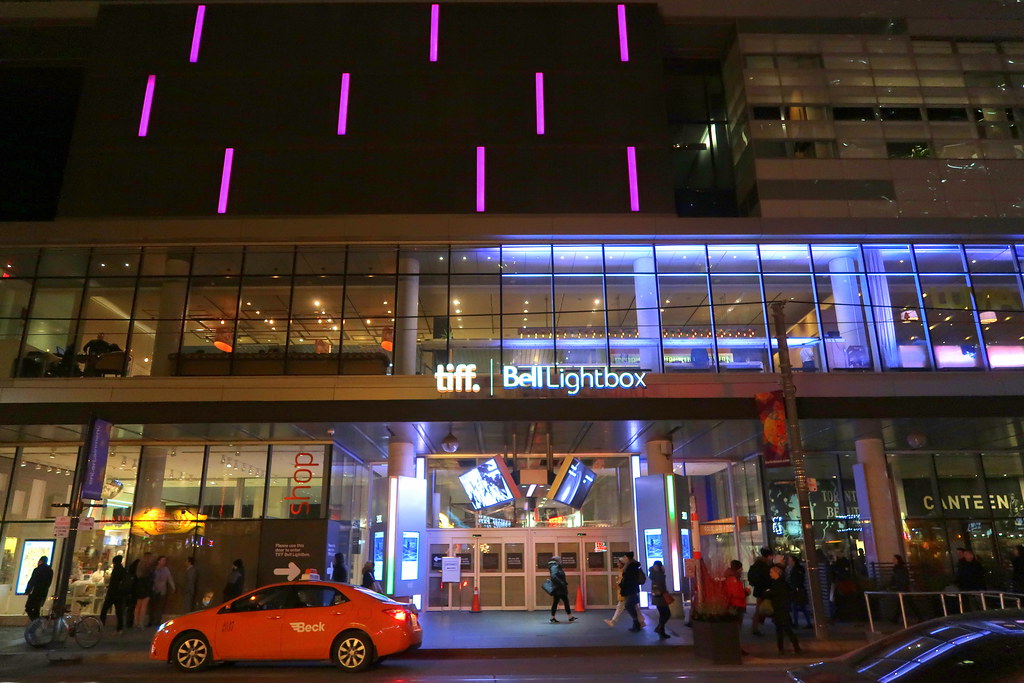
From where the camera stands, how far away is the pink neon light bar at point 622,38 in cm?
2411

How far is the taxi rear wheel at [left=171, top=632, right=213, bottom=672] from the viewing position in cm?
1228

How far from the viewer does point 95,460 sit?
16531 mm

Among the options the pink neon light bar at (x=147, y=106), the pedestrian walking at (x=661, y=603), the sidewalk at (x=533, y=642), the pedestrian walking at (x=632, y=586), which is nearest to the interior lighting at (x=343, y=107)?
the pink neon light bar at (x=147, y=106)

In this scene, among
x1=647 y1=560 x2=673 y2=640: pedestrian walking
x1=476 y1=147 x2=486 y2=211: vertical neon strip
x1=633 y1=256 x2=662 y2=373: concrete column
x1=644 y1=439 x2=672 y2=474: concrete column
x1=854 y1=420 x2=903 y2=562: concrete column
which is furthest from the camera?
x1=476 y1=147 x2=486 y2=211: vertical neon strip

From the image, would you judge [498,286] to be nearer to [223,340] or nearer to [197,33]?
[223,340]

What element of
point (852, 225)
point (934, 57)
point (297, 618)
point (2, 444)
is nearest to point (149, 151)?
point (2, 444)

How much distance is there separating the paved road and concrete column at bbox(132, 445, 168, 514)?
24.1 ft

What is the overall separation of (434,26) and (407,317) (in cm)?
1092

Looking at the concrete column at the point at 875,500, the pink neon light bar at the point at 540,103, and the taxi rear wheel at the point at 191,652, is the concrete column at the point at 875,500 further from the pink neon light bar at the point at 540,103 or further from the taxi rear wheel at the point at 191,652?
the taxi rear wheel at the point at 191,652

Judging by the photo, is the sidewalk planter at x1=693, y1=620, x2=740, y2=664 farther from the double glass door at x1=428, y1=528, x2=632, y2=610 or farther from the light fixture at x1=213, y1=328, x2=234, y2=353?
the light fixture at x1=213, y1=328, x2=234, y2=353

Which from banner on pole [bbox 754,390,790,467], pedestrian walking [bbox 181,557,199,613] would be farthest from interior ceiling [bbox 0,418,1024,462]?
pedestrian walking [bbox 181,557,199,613]

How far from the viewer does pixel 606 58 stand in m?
24.0

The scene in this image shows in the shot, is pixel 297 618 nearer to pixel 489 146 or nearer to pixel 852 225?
pixel 489 146

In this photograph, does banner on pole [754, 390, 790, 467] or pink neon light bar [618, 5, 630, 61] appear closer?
banner on pole [754, 390, 790, 467]
